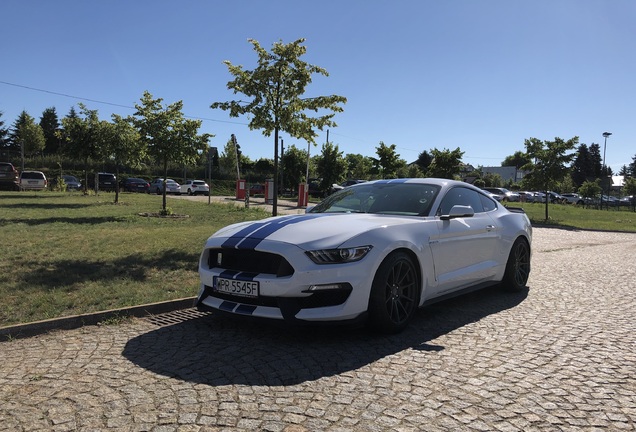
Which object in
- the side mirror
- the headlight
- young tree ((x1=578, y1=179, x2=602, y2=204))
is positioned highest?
young tree ((x1=578, y1=179, x2=602, y2=204))

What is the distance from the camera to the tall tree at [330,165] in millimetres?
40031

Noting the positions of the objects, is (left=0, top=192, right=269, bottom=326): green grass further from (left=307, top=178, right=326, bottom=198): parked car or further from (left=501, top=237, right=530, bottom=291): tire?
(left=307, top=178, right=326, bottom=198): parked car

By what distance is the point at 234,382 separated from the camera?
3.32 m

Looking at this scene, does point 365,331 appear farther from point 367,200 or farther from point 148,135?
point 148,135

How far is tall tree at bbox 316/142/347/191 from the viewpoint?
4003 centimetres

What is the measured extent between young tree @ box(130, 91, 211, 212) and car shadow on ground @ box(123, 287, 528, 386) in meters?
12.1

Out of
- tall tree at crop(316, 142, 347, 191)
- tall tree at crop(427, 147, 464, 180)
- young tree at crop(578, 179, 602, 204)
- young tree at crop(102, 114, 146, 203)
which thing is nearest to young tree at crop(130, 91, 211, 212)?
young tree at crop(102, 114, 146, 203)

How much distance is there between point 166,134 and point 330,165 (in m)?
24.9

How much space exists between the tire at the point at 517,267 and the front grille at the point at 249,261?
12.0 feet

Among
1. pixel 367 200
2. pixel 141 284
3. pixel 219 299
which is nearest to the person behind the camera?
pixel 219 299

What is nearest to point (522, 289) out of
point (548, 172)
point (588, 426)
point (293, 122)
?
point (588, 426)

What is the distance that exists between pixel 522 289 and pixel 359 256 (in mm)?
3776

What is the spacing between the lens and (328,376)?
3.47m

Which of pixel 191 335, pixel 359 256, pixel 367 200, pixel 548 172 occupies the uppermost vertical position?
pixel 548 172
